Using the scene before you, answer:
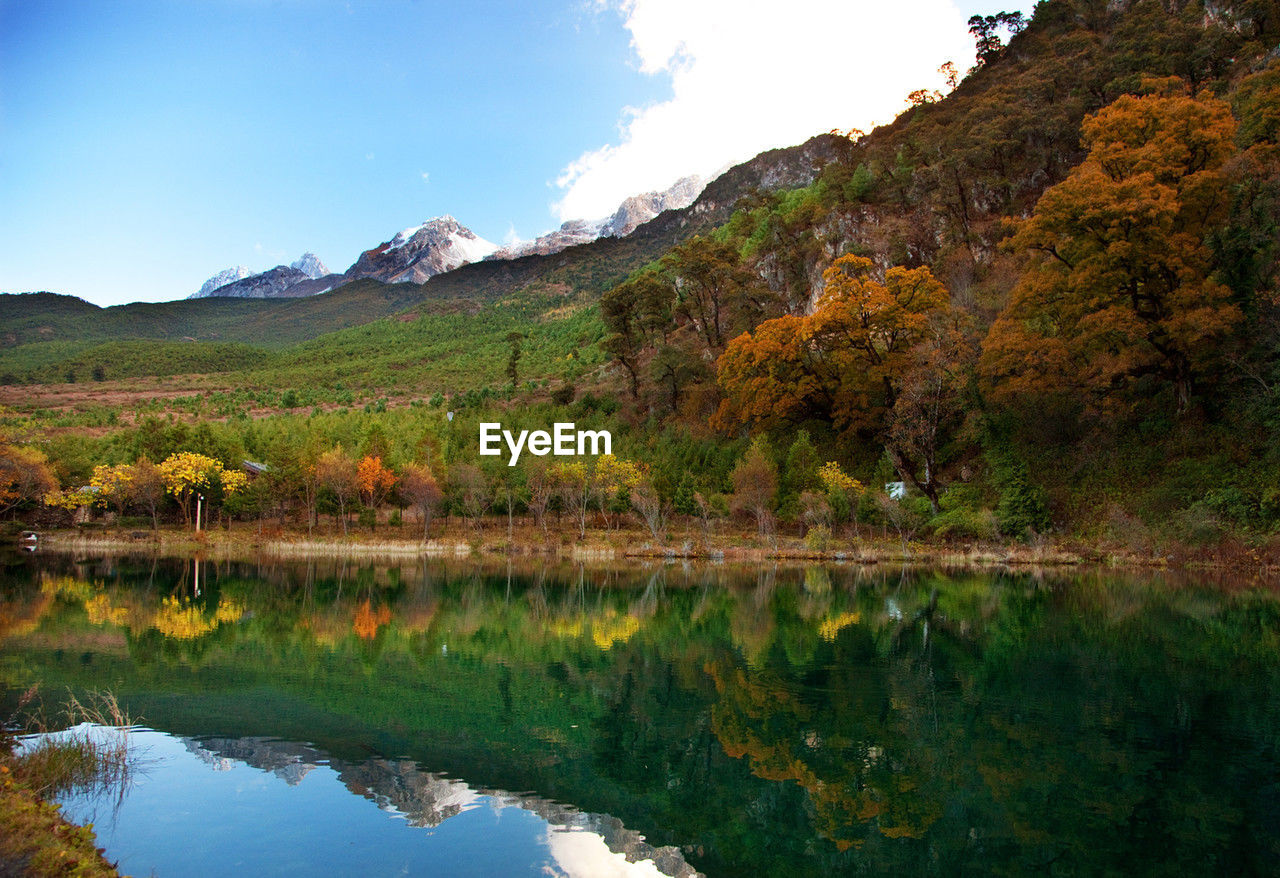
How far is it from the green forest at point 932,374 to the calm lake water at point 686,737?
46.6 feet

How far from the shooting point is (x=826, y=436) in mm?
45875

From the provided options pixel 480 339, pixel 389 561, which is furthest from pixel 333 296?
pixel 389 561

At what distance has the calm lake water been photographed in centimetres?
684

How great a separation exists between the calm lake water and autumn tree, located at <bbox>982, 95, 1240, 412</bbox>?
14465 millimetres

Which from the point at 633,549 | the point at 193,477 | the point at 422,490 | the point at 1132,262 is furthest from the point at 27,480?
the point at 1132,262

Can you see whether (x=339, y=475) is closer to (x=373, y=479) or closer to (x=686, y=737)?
(x=373, y=479)

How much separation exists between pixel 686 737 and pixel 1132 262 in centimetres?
2986

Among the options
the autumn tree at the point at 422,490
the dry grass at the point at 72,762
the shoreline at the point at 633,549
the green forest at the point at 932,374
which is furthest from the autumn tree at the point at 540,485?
the dry grass at the point at 72,762

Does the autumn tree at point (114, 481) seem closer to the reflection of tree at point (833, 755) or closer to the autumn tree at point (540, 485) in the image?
the autumn tree at point (540, 485)

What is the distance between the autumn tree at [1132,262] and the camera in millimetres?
30016

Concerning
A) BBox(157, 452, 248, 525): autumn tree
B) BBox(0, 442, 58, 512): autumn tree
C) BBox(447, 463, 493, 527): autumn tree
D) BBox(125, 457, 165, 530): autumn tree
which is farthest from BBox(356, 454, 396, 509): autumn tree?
BBox(0, 442, 58, 512): autumn tree

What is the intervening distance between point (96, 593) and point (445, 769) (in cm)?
2060

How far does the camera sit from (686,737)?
996 centimetres

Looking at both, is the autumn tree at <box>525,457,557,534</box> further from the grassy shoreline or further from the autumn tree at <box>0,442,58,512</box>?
Result: the autumn tree at <box>0,442,58,512</box>
